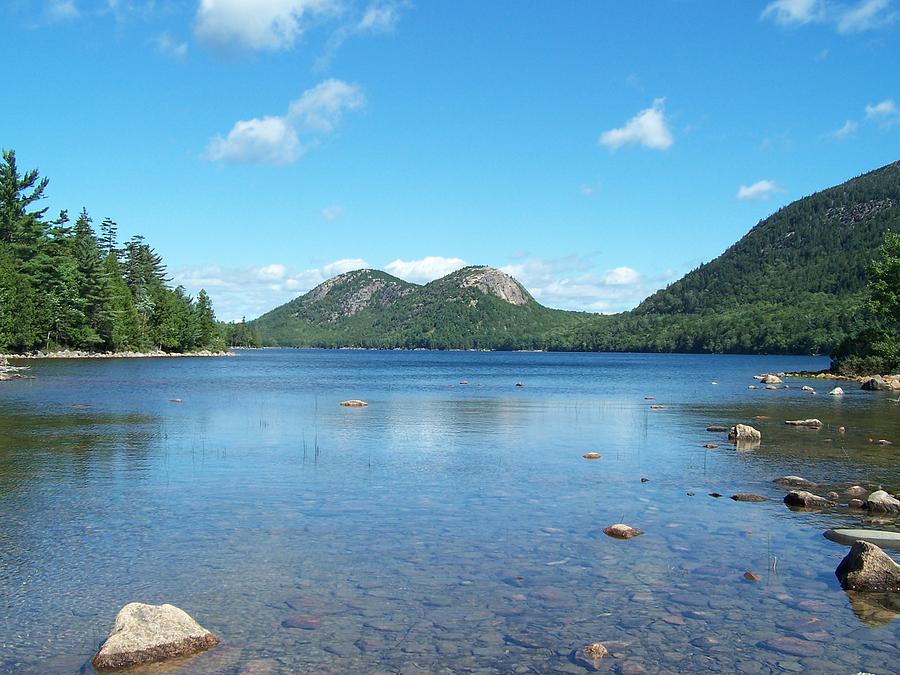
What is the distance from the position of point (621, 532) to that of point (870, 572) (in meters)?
5.30

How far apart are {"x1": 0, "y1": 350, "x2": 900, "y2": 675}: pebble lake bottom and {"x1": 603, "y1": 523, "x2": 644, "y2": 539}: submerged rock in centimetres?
34

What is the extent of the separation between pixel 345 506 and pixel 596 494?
777cm

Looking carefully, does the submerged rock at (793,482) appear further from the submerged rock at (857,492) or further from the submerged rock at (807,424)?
the submerged rock at (807,424)

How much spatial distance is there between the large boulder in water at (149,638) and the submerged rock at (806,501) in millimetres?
16777

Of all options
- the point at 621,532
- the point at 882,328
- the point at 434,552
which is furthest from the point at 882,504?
the point at 882,328

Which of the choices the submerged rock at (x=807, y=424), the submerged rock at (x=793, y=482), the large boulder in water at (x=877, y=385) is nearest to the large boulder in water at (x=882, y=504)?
the submerged rock at (x=793, y=482)

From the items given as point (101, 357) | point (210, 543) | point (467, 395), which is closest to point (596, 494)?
point (210, 543)

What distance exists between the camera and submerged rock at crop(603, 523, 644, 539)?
17.4 metres

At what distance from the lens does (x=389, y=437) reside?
36500mm

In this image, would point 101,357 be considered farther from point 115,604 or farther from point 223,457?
point 115,604

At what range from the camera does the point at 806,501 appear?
820 inches

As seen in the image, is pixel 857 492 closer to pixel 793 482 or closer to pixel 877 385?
pixel 793 482

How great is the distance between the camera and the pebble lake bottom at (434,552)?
36.3 feet

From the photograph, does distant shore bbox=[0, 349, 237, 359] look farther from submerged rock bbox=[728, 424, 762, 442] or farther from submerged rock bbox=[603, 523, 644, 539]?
submerged rock bbox=[603, 523, 644, 539]
